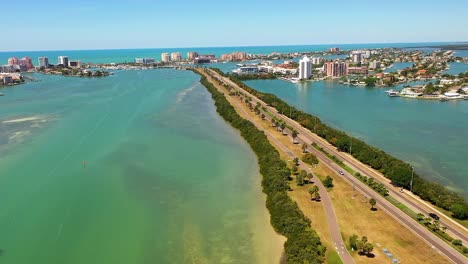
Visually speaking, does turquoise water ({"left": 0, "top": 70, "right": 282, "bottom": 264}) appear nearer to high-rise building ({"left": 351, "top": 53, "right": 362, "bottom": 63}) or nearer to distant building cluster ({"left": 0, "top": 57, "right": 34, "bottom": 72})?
distant building cluster ({"left": 0, "top": 57, "right": 34, "bottom": 72})

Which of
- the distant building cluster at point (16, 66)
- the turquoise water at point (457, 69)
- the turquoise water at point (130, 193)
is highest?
the distant building cluster at point (16, 66)

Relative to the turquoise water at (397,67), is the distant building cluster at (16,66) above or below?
above

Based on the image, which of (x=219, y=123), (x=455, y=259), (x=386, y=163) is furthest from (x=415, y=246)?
(x=219, y=123)

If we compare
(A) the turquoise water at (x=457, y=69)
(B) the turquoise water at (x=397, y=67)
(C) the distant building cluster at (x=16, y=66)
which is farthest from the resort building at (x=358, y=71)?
(C) the distant building cluster at (x=16, y=66)

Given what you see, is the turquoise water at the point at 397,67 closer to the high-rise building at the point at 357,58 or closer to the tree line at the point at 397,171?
the high-rise building at the point at 357,58

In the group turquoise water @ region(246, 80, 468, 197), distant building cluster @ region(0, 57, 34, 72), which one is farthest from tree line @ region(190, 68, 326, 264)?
distant building cluster @ region(0, 57, 34, 72)

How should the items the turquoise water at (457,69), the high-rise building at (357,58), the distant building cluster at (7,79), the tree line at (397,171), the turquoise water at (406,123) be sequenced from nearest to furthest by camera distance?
the tree line at (397,171) → the turquoise water at (406,123) → the distant building cluster at (7,79) → the turquoise water at (457,69) → the high-rise building at (357,58)

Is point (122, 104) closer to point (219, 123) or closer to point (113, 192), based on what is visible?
point (219, 123)

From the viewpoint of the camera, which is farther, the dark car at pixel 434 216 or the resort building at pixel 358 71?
the resort building at pixel 358 71
